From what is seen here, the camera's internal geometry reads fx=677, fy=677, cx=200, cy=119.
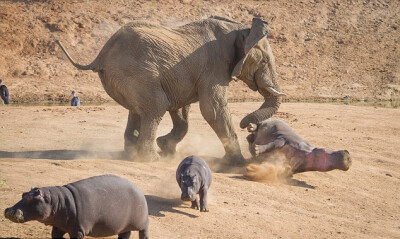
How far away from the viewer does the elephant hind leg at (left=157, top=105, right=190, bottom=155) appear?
1319cm

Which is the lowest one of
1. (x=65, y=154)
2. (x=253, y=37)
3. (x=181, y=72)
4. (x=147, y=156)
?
(x=65, y=154)

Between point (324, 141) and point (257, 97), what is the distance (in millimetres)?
13157

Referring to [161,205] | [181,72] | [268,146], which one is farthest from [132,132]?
[161,205]

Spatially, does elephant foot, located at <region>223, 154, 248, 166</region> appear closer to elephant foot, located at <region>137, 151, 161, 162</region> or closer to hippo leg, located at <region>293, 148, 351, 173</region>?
hippo leg, located at <region>293, 148, 351, 173</region>

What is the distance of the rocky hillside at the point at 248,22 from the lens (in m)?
28.8

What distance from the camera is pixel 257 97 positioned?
2869 cm

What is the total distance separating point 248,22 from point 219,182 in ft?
81.7

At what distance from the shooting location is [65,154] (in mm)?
12789

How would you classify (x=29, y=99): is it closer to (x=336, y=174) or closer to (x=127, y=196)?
(x=336, y=174)

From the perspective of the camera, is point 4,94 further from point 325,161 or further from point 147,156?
point 325,161

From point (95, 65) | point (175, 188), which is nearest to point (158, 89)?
point (95, 65)

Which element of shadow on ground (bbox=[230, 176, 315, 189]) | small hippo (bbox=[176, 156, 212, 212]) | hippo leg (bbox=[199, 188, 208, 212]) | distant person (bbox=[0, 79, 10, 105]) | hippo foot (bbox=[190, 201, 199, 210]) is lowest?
distant person (bbox=[0, 79, 10, 105])

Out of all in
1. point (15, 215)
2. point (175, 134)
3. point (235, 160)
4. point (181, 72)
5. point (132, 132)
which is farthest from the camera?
point (175, 134)

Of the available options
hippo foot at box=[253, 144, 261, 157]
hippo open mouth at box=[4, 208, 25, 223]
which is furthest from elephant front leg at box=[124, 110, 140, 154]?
hippo open mouth at box=[4, 208, 25, 223]
